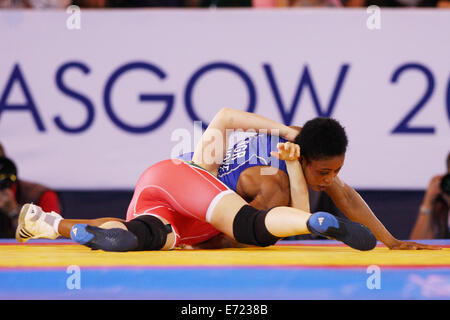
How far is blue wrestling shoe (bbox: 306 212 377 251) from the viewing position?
5.61ft

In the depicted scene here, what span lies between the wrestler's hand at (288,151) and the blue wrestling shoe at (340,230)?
1.24 ft

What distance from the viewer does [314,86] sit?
3336 millimetres

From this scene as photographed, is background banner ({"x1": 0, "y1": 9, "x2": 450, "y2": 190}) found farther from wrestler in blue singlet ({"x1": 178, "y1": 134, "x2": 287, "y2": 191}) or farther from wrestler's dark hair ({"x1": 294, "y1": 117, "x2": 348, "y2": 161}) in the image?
wrestler's dark hair ({"x1": 294, "y1": 117, "x2": 348, "y2": 161})

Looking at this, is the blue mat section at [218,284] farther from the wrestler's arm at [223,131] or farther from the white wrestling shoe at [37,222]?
the wrestler's arm at [223,131]

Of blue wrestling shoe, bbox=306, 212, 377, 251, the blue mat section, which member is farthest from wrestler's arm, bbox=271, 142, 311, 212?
the blue mat section

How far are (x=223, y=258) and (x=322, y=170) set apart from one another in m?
0.52

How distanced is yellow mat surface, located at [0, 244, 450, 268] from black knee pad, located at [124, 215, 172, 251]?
0.05 metres

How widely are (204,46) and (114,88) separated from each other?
55cm

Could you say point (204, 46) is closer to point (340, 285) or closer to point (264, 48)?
point (264, 48)

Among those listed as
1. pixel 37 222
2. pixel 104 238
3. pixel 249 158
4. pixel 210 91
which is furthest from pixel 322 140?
pixel 210 91

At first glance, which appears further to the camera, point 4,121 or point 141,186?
point 4,121

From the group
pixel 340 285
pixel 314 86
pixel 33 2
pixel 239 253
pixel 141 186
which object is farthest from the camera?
pixel 33 2

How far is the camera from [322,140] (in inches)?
82.7
